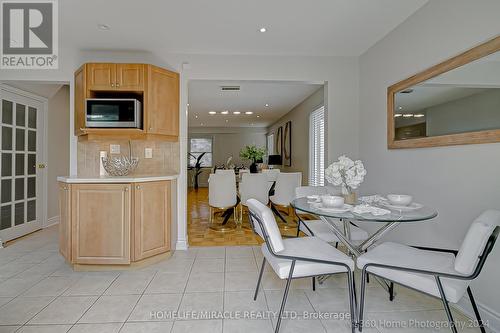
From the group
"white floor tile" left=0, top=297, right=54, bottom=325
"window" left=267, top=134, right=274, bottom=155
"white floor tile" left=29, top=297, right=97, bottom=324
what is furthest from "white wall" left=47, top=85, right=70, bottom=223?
"window" left=267, top=134, right=274, bottom=155

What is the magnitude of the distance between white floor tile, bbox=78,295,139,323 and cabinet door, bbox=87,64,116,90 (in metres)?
2.21

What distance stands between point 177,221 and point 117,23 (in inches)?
89.7

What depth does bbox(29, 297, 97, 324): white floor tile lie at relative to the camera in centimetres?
187

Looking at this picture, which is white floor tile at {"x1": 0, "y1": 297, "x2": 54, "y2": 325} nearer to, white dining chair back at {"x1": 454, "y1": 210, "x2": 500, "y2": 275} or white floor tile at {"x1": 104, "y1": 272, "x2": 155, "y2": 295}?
white floor tile at {"x1": 104, "y1": 272, "x2": 155, "y2": 295}

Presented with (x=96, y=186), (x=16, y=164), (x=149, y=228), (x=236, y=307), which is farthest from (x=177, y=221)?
(x=16, y=164)

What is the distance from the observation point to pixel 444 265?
163 cm

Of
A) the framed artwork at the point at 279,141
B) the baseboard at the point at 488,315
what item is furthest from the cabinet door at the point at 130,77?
the framed artwork at the point at 279,141

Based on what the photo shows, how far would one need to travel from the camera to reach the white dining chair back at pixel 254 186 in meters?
4.41

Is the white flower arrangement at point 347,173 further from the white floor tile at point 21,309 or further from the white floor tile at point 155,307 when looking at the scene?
the white floor tile at point 21,309

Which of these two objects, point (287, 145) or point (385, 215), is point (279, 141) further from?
point (385, 215)

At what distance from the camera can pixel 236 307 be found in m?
2.05

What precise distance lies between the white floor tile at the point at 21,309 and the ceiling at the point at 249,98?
9.22 feet

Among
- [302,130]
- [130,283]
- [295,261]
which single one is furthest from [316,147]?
Answer: [130,283]

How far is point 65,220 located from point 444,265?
3.19 m
